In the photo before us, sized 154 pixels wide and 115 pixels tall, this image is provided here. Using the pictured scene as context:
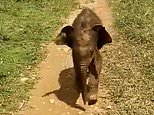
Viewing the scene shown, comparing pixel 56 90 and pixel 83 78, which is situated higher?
pixel 83 78

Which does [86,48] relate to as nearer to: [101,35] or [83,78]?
[83,78]

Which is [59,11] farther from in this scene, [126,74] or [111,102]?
[111,102]

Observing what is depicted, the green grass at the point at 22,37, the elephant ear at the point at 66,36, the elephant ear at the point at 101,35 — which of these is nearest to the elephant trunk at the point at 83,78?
the elephant ear at the point at 66,36

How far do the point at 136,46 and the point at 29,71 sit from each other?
2.39 meters

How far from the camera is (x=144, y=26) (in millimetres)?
10836

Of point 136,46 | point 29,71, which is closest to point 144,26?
point 136,46

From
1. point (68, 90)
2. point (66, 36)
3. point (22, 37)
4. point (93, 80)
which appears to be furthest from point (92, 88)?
point (22, 37)

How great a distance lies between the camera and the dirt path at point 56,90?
299 inches

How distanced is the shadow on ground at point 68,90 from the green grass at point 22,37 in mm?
554

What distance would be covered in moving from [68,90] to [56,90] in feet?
0.74

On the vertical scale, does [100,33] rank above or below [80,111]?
above

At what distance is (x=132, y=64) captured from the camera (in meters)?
8.89

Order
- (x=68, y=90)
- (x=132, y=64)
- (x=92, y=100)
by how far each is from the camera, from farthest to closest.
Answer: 1. (x=132, y=64)
2. (x=68, y=90)
3. (x=92, y=100)

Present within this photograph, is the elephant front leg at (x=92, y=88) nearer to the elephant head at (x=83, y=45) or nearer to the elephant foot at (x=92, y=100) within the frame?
the elephant foot at (x=92, y=100)
